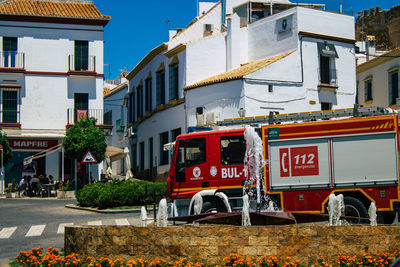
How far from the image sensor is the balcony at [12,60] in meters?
39.3

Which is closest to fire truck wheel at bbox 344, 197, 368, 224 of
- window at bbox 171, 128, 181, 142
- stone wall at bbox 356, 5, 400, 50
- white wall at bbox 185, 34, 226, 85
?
white wall at bbox 185, 34, 226, 85

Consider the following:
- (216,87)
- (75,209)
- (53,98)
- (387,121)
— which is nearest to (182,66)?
(216,87)

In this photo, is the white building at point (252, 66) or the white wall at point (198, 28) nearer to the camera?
the white building at point (252, 66)

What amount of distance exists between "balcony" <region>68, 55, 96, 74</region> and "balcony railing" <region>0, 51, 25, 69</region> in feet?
9.47

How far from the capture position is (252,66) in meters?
33.2

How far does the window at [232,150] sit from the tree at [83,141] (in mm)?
16942

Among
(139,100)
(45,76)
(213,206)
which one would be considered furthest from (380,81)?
(213,206)

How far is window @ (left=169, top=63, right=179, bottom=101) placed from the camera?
3747cm

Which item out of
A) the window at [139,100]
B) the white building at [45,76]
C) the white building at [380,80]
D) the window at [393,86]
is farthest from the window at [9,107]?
the window at [393,86]

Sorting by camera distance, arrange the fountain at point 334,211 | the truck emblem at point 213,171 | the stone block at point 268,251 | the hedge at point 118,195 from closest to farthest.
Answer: the stone block at point 268,251 < the fountain at point 334,211 < the truck emblem at point 213,171 < the hedge at point 118,195

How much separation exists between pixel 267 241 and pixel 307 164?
22.6ft

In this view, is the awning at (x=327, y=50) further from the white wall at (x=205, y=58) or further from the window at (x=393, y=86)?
the white wall at (x=205, y=58)

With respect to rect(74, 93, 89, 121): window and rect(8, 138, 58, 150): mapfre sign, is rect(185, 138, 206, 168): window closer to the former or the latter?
rect(8, 138, 58, 150): mapfre sign

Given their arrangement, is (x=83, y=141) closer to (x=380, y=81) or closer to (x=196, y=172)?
(x=196, y=172)
